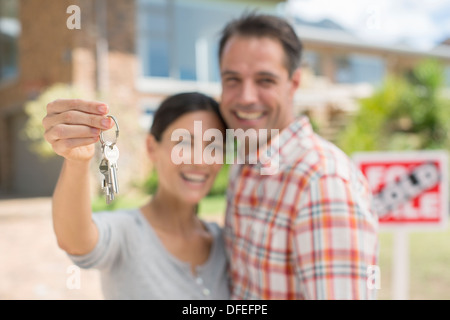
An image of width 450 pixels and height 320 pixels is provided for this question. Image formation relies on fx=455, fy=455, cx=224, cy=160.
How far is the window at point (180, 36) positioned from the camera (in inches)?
409

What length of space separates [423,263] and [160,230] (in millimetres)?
4208

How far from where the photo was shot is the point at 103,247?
1363 millimetres

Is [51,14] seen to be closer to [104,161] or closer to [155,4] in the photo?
[155,4]

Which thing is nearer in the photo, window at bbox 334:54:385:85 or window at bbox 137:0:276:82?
window at bbox 137:0:276:82

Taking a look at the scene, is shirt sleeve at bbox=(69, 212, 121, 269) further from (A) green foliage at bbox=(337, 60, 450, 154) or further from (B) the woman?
(A) green foliage at bbox=(337, 60, 450, 154)

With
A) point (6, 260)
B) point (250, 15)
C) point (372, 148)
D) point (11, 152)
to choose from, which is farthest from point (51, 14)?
point (250, 15)

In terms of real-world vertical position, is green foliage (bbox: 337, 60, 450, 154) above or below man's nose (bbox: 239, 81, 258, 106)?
above

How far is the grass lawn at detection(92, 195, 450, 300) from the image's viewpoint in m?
4.04

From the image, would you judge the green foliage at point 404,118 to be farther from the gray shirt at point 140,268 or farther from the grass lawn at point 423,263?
the gray shirt at point 140,268

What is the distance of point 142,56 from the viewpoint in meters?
10.5

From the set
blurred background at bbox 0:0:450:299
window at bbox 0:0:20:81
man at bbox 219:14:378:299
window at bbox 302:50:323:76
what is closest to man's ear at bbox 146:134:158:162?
man at bbox 219:14:378:299

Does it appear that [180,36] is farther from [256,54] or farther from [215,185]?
[256,54]

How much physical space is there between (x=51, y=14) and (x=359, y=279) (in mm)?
10207

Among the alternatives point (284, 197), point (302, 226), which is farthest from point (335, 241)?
point (284, 197)
